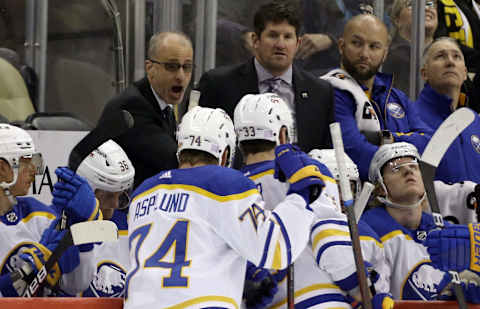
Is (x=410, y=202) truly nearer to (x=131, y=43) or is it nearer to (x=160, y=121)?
(x=160, y=121)

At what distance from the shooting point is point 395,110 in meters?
4.28

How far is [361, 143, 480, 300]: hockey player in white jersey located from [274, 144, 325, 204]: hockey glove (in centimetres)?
75

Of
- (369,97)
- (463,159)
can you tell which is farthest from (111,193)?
(463,159)

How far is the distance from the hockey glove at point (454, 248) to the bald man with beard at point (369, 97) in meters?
0.95

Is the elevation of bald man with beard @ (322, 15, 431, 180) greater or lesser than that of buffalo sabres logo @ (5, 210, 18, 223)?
greater

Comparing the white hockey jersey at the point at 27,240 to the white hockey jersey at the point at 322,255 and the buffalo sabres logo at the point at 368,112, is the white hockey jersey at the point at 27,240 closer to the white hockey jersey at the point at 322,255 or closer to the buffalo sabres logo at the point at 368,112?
the white hockey jersey at the point at 322,255

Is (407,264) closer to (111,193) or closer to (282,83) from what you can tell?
(282,83)

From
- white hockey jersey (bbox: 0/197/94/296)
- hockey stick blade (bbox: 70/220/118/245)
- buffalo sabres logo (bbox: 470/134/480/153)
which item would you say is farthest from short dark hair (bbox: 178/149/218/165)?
buffalo sabres logo (bbox: 470/134/480/153)

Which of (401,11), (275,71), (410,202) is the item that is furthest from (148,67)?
(401,11)

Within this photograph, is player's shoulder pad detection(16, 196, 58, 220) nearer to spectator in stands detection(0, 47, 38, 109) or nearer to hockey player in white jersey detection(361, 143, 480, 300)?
spectator in stands detection(0, 47, 38, 109)

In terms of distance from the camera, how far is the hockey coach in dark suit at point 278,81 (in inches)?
153

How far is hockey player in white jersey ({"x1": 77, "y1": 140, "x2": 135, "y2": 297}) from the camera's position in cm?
345

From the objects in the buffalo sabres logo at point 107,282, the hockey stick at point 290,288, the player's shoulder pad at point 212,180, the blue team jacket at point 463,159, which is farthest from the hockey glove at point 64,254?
the blue team jacket at point 463,159

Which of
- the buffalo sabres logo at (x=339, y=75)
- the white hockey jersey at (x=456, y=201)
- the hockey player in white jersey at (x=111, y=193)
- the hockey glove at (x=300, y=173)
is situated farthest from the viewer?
the buffalo sabres logo at (x=339, y=75)
